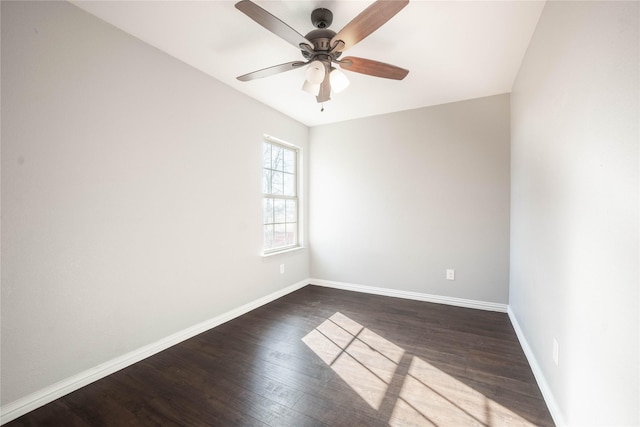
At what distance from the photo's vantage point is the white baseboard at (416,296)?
315cm

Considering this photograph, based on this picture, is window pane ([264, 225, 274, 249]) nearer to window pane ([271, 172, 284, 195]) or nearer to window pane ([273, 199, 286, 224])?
window pane ([273, 199, 286, 224])

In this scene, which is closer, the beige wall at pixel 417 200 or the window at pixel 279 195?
the beige wall at pixel 417 200

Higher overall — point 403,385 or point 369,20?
point 369,20

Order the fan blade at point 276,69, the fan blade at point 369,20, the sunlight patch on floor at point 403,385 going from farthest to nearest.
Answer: the fan blade at point 276,69, the sunlight patch on floor at point 403,385, the fan blade at point 369,20

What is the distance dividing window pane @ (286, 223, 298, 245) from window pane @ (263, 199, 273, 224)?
16.9 inches

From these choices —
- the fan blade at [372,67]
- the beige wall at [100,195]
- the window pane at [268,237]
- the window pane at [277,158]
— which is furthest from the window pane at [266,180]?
the fan blade at [372,67]

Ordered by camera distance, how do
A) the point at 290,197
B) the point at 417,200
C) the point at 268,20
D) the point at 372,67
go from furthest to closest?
1. the point at 290,197
2. the point at 417,200
3. the point at 372,67
4. the point at 268,20

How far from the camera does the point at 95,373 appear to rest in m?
1.88

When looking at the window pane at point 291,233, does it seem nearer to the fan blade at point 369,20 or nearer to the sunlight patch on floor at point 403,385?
the sunlight patch on floor at point 403,385

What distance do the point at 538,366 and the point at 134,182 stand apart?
10.4ft

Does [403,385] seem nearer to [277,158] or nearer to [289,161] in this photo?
[277,158]

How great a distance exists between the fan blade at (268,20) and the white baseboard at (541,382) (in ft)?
8.36

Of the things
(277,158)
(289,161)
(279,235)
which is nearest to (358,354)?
(279,235)

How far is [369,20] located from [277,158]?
8.00ft
